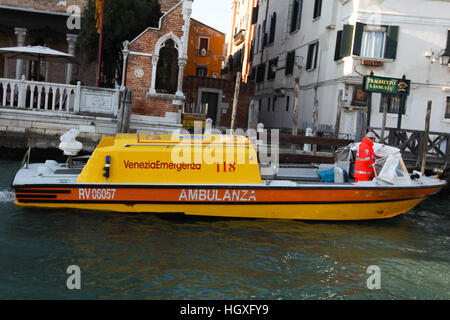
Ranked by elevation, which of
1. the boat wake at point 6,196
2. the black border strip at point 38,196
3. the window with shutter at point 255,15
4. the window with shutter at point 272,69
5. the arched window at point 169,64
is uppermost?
the window with shutter at point 255,15

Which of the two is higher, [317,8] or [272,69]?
[317,8]

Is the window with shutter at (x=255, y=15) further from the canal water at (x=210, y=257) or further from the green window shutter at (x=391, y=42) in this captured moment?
the canal water at (x=210, y=257)

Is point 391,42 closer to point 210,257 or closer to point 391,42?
point 391,42

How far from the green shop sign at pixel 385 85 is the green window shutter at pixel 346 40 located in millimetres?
4074

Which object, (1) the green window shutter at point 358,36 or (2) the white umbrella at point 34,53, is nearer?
(2) the white umbrella at point 34,53

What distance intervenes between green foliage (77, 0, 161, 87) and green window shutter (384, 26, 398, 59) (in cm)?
892

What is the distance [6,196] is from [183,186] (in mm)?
3437

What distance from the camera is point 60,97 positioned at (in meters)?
14.3

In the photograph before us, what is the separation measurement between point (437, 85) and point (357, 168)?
33.8ft

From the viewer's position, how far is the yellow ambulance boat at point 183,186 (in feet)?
26.8

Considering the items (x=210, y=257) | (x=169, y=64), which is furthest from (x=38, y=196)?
(x=169, y=64)

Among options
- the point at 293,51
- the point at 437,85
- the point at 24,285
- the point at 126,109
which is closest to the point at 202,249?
the point at 24,285

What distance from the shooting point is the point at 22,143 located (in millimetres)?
14008

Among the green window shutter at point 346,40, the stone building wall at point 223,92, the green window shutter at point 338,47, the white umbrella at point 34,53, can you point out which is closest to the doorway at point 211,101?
the stone building wall at point 223,92
